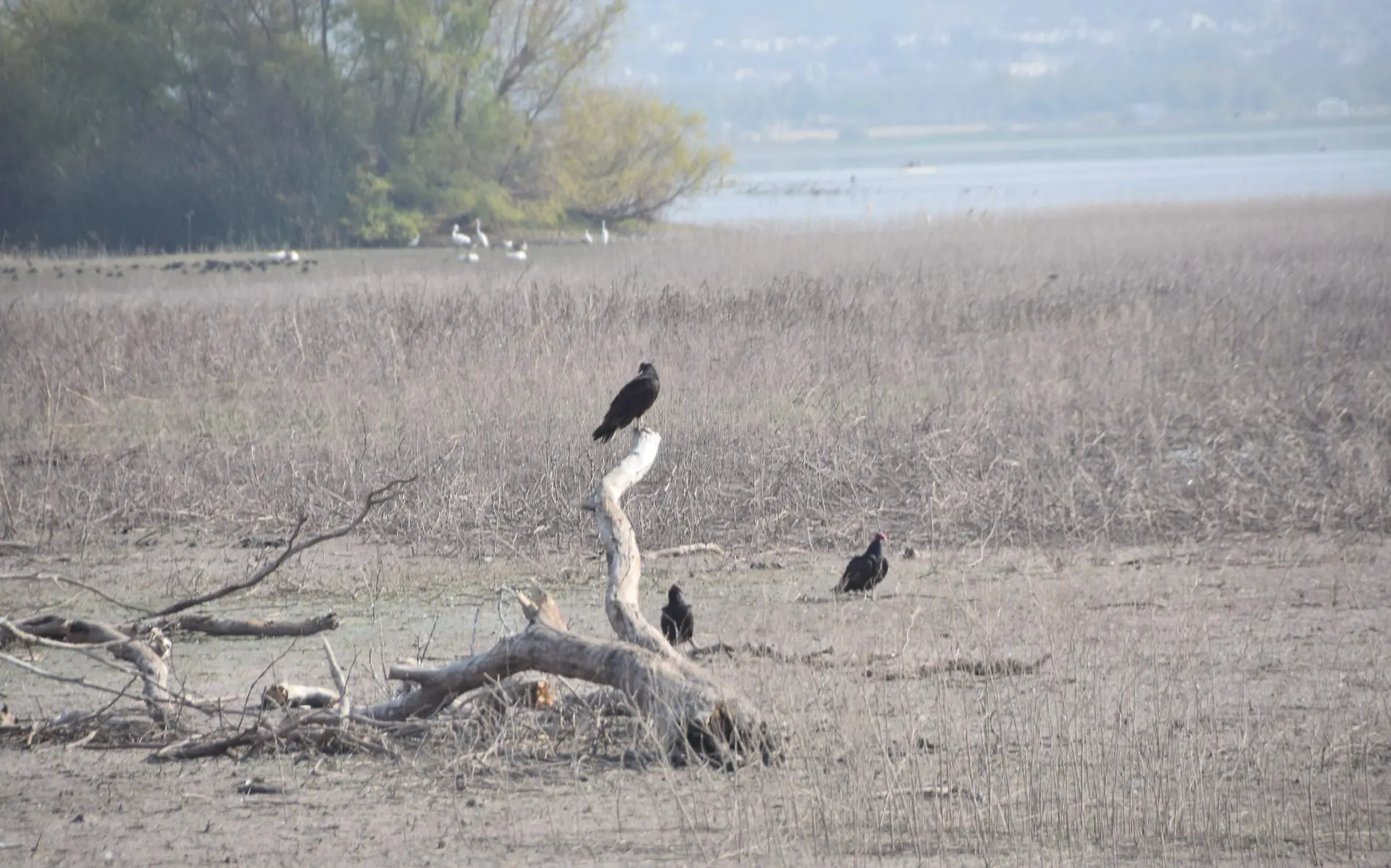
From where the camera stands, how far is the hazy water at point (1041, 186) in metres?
47.7

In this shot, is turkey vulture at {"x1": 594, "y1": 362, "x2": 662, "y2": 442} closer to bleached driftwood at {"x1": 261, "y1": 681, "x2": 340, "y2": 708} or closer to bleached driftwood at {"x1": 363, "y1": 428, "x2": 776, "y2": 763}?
bleached driftwood at {"x1": 363, "y1": 428, "x2": 776, "y2": 763}

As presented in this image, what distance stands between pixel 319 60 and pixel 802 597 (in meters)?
35.9

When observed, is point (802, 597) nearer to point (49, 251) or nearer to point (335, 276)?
point (335, 276)

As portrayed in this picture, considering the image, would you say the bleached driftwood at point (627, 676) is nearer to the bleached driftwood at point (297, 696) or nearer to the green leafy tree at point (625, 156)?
the bleached driftwood at point (297, 696)

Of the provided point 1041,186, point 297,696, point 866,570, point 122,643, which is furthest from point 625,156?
point 297,696

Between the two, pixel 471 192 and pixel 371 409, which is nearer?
pixel 371 409

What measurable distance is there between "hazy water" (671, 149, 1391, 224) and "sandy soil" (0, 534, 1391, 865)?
1252 inches

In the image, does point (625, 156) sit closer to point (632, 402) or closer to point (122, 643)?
point (632, 402)

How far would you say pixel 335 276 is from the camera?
1017 inches

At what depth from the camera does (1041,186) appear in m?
69.9

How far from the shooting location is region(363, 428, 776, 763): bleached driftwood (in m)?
5.38

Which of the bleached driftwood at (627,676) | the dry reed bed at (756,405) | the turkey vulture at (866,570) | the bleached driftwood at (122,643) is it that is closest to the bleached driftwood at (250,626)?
the bleached driftwood at (122,643)

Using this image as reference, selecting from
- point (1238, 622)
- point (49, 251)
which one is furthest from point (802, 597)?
point (49, 251)

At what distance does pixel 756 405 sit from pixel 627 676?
266 inches
